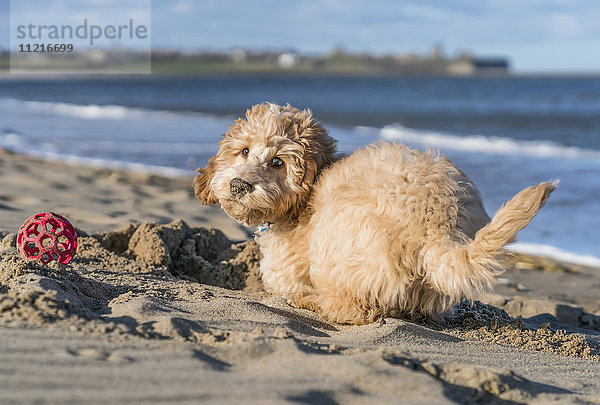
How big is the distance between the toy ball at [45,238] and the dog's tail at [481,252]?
218 centimetres

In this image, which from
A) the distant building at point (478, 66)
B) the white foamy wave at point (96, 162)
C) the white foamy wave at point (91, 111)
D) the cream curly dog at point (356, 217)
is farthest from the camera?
the distant building at point (478, 66)

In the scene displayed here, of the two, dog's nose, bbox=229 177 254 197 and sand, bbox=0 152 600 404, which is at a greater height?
dog's nose, bbox=229 177 254 197

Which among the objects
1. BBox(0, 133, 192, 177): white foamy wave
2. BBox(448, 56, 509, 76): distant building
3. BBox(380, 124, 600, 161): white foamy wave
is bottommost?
BBox(0, 133, 192, 177): white foamy wave

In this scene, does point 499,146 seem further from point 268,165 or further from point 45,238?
point 45,238

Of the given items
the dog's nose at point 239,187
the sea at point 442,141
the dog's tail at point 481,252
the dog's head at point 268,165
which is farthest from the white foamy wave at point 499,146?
the dog's tail at point 481,252

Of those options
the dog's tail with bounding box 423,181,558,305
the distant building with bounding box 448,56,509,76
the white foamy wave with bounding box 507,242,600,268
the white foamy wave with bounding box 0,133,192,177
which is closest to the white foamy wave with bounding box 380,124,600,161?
the white foamy wave with bounding box 0,133,192,177

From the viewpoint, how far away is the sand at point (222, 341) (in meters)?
2.44

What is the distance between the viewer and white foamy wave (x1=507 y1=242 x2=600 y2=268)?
713cm

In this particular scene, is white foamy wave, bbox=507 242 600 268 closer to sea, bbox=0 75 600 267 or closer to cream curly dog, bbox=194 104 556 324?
sea, bbox=0 75 600 267

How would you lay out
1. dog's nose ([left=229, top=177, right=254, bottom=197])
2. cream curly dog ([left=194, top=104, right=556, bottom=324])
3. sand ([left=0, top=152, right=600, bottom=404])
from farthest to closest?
dog's nose ([left=229, top=177, right=254, bottom=197]) → cream curly dog ([left=194, top=104, right=556, bottom=324]) → sand ([left=0, top=152, right=600, bottom=404])

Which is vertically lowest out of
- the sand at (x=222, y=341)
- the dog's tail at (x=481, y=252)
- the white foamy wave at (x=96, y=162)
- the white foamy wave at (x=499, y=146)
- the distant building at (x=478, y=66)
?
the sand at (x=222, y=341)

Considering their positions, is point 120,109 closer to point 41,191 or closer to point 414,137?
point 414,137

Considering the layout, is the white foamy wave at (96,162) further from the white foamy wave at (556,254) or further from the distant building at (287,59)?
the distant building at (287,59)

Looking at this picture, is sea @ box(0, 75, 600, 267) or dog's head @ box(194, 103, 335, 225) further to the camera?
sea @ box(0, 75, 600, 267)
